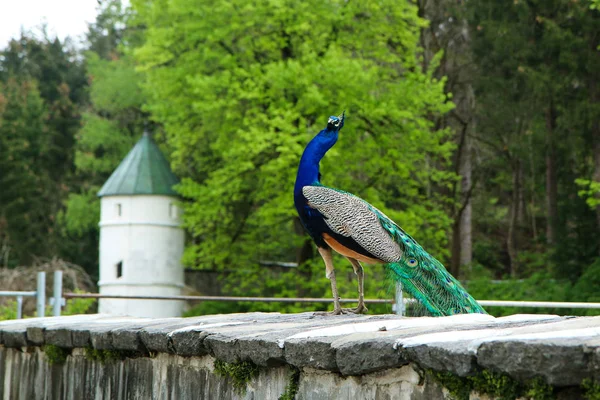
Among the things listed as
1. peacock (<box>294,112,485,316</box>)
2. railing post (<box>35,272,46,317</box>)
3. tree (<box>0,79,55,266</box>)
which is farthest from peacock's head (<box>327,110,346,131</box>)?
tree (<box>0,79,55,266</box>)

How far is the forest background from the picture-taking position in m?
25.2

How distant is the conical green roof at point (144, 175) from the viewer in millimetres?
33688

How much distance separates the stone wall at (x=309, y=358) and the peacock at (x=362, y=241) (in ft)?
2.25

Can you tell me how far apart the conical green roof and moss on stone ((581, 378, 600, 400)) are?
102 ft

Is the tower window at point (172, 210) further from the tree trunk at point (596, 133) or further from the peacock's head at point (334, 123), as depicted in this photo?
the peacock's head at point (334, 123)

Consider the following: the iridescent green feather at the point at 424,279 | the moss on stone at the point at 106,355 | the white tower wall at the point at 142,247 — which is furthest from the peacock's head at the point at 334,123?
the white tower wall at the point at 142,247

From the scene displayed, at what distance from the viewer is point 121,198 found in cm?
3428

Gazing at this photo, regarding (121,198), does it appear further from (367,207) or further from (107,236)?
(367,207)

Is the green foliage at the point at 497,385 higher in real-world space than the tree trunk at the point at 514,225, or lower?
lower

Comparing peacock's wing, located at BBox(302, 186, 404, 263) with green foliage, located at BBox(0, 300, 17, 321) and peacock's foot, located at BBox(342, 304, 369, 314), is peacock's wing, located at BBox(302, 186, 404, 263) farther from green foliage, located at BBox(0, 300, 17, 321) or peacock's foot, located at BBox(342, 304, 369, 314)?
green foliage, located at BBox(0, 300, 17, 321)

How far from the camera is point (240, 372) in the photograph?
15.3 feet

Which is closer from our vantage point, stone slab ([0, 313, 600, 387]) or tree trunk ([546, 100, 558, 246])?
stone slab ([0, 313, 600, 387])

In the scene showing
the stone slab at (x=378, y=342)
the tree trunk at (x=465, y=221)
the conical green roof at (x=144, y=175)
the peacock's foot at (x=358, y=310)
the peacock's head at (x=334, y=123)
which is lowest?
the stone slab at (x=378, y=342)

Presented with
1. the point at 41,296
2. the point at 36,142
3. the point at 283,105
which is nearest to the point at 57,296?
the point at 41,296
